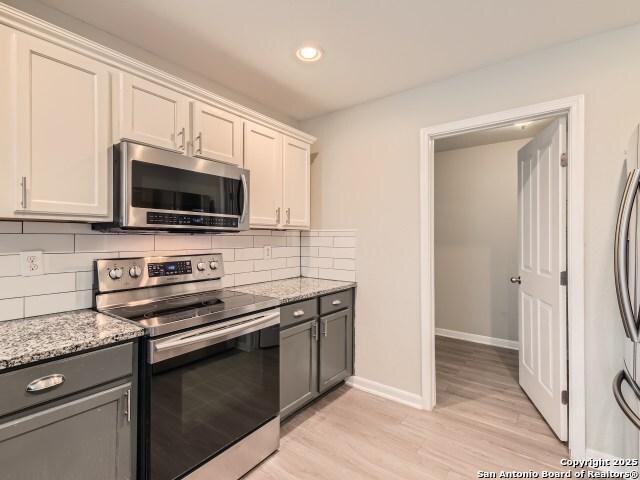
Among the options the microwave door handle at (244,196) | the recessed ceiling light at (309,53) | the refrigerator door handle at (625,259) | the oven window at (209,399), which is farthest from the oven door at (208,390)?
the refrigerator door handle at (625,259)

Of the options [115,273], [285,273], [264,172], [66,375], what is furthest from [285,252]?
[66,375]

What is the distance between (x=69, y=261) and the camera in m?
1.75

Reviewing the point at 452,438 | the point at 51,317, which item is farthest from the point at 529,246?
the point at 51,317

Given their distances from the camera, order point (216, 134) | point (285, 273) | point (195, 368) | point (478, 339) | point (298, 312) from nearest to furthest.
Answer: point (195, 368)
point (216, 134)
point (298, 312)
point (285, 273)
point (478, 339)

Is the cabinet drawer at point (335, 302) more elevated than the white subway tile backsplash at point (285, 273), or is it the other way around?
the white subway tile backsplash at point (285, 273)

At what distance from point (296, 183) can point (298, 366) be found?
146cm

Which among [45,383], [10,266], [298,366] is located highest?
[10,266]

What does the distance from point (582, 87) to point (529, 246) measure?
3.71 feet

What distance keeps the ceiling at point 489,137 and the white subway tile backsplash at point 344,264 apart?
1459mm

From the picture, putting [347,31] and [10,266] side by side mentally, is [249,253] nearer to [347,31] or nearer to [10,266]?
[10,266]

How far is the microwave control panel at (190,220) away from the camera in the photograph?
176cm

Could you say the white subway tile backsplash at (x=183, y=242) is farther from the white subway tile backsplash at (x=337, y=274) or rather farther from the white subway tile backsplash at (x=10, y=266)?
the white subway tile backsplash at (x=337, y=274)

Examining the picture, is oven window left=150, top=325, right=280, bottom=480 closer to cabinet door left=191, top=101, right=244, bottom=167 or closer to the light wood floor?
the light wood floor

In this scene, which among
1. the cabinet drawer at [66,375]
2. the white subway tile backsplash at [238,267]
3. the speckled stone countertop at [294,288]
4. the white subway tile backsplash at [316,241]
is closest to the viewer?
the cabinet drawer at [66,375]
